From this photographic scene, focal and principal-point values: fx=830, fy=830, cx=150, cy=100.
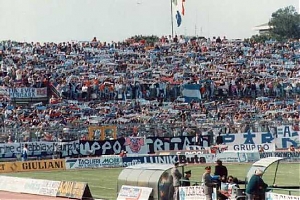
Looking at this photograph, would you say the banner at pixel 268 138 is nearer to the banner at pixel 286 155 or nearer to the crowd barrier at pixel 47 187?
the banner at pixel 286 155

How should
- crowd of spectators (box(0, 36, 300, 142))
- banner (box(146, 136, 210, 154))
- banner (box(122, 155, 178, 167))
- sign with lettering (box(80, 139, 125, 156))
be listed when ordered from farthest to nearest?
crowd of spectators (box(0, 36, 300, 142)) < banner (box(146, 136, 210, 154)) < sign with lettering (box(80, 139, 125, 156)) < banner (box(122, 155, 178, 167))

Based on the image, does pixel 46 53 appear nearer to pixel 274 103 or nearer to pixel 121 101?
pixel 121 101

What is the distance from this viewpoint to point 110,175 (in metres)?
36.4

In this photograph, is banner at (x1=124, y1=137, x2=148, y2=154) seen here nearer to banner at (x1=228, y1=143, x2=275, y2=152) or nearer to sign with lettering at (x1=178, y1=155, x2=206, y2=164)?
sign with lettering at (x1=178, y1=155, x2=206, y2=164)

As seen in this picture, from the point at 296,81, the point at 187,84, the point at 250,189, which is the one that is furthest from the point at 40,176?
the point at 296,81

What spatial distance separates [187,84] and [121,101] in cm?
551

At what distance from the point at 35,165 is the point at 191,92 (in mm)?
19198

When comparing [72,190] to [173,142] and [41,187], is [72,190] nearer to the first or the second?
[41,187]

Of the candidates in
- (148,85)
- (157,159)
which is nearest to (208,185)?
(157,159)

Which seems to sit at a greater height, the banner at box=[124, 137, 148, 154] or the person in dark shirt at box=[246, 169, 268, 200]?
the person in dark shirt at box=[246, 169, 268, 200]

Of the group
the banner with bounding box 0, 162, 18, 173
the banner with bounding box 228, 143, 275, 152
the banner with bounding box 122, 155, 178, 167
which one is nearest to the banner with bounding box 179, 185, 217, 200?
the banner with bounding box 0, 162, 18, 173

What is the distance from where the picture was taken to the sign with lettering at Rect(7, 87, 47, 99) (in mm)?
50938

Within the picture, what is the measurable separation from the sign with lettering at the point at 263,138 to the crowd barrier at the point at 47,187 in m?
18.3

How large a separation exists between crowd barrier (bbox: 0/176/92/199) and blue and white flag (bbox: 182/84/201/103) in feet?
86.6
